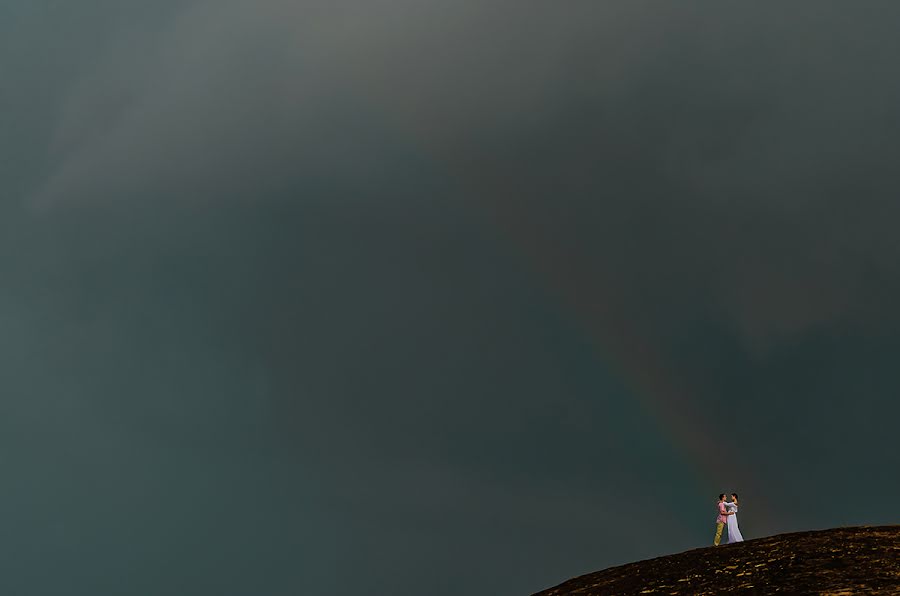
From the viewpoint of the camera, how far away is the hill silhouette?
121 ft

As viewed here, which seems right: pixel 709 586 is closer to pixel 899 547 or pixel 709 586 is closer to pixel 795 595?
pixel 795 595

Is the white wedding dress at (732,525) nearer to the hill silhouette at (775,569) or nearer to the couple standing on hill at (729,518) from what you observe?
the couple standing on hill at (729,518)

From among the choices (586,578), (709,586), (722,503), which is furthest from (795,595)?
(722,503)

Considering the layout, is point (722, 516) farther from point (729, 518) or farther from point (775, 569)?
point (775, 569)

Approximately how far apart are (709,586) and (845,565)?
5185mm

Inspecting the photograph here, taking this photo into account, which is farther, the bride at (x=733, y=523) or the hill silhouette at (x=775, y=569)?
the bride at (x=733, y=523)

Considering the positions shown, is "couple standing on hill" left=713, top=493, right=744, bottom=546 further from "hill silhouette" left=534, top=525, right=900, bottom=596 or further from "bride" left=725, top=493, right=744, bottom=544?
"hill silhouette" left=534, top=525, right=900, bottom=596

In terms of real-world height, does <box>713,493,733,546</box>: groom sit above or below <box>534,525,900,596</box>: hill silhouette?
above

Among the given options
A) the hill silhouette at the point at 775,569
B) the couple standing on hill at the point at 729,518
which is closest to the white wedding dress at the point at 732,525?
the couple standing on hill at the point at 729,518

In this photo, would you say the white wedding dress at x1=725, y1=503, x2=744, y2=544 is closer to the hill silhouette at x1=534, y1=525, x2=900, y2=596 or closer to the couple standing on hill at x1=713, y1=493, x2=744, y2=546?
the couple standing on hill at x1=713, y1=493, x2=744, y2=546

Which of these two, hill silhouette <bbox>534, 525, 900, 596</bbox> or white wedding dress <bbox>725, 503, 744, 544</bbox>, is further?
white wedding dress <bbox>725, 503, 744, 544</bbox>

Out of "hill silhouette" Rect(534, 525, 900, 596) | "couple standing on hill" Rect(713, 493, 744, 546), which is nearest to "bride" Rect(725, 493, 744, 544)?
"couple standing on hill" Rect(713, 493, 744, 546)

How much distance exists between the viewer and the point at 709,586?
3941 cm

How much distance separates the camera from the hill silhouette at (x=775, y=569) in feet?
121
